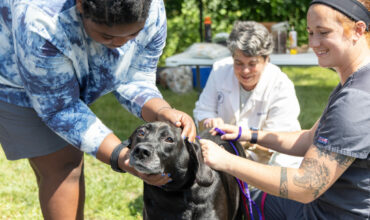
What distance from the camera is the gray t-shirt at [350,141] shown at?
211 centimetres

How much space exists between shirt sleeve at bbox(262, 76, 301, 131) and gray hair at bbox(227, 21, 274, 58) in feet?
1.19

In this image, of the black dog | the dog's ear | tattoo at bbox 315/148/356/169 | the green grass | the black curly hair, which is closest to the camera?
the black curly hair

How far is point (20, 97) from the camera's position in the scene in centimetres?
249

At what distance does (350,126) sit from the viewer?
6.90 feet

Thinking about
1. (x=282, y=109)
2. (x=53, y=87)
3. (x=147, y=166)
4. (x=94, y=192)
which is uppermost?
(x=53, y=87)

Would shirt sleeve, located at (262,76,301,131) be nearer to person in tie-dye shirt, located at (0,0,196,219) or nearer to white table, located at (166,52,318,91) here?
person in tie-dye shirt, located at (0,0,196,219)

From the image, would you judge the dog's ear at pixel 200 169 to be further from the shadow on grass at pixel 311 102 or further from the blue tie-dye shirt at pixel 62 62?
the shadow on grass at pixel 311 102

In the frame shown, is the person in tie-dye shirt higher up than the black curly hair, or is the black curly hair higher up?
the black curly hair

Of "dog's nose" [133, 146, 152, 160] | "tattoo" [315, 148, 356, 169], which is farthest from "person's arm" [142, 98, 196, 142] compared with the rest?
"tattoo" [315, 148, 356, 169]

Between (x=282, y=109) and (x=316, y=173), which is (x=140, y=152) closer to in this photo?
(x=316, y=173)

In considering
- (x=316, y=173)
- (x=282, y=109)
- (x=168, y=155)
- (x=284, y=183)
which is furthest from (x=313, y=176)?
(x=282, y=109)

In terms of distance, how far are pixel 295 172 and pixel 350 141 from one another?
1.10ft

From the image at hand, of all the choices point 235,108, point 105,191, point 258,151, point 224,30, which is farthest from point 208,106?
point 224,30

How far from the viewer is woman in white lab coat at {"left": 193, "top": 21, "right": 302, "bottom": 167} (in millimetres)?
3992
